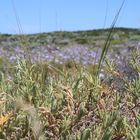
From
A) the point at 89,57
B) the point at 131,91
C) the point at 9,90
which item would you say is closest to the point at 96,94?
the point at 131,91

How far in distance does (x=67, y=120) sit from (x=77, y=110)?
24cm

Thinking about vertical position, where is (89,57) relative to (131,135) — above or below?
below

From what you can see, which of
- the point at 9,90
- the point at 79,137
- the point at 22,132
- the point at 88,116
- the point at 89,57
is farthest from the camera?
the point at 89,57

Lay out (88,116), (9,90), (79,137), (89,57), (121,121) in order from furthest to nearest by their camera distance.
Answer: (89,57) → (9,90) → (88,116) → (121,121) → (79,137)

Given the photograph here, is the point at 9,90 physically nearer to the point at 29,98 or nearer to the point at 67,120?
the point at 29,98

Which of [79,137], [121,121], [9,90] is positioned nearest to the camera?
[79,137]

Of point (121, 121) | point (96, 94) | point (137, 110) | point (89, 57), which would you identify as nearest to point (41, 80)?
point (96, 94)

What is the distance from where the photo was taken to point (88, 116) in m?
2.56

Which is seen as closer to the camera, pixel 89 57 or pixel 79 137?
pixel 79 137

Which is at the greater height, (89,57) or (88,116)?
(88,116)

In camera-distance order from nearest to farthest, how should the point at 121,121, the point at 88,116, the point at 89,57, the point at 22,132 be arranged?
the point at 121,121 → the point at 22,132 → the point at 88,116 → the point at 89,57

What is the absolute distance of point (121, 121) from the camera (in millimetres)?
2221

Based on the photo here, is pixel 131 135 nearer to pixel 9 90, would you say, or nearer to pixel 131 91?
pixel 131 91

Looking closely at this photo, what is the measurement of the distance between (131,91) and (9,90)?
0.74m
